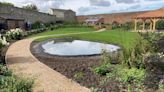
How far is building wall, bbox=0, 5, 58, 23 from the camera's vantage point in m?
45.3

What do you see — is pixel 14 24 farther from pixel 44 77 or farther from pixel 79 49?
pixel 44 77

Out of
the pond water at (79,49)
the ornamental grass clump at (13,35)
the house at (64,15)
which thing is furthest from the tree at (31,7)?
the pond water at (79,49)

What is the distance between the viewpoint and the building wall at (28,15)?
4527 cm

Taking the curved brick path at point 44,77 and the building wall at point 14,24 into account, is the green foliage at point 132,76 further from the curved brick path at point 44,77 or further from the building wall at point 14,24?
the building wall at point 14,24

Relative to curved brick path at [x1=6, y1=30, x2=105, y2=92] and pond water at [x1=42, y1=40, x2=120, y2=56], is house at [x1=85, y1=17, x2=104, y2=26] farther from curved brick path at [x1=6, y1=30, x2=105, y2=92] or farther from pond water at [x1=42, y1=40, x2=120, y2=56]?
curved brick path at [x1=6, y1=30, x2=105, y2=92]

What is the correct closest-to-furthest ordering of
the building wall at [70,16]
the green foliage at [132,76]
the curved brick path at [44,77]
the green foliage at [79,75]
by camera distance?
the curved brick path at [44,77], the green foliage at [132,76], the green foliage at [79,75], the building wall at [70,16]

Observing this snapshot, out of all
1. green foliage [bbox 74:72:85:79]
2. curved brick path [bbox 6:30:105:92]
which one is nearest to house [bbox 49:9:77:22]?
curved brick path [bbox 6:30:105:92]

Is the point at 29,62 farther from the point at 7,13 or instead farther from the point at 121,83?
the point at 7,13

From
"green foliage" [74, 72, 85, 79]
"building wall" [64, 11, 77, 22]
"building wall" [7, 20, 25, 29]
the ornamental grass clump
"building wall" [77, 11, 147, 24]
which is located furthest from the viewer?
"building wall" [64, 11, 77, 22]

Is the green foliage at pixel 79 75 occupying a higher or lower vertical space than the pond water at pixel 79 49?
higher

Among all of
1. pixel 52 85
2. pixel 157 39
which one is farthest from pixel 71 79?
pixel 157 39

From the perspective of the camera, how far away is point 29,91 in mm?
7395

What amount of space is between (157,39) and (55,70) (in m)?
4.09

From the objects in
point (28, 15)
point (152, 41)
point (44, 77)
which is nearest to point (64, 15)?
point (28, 15)
